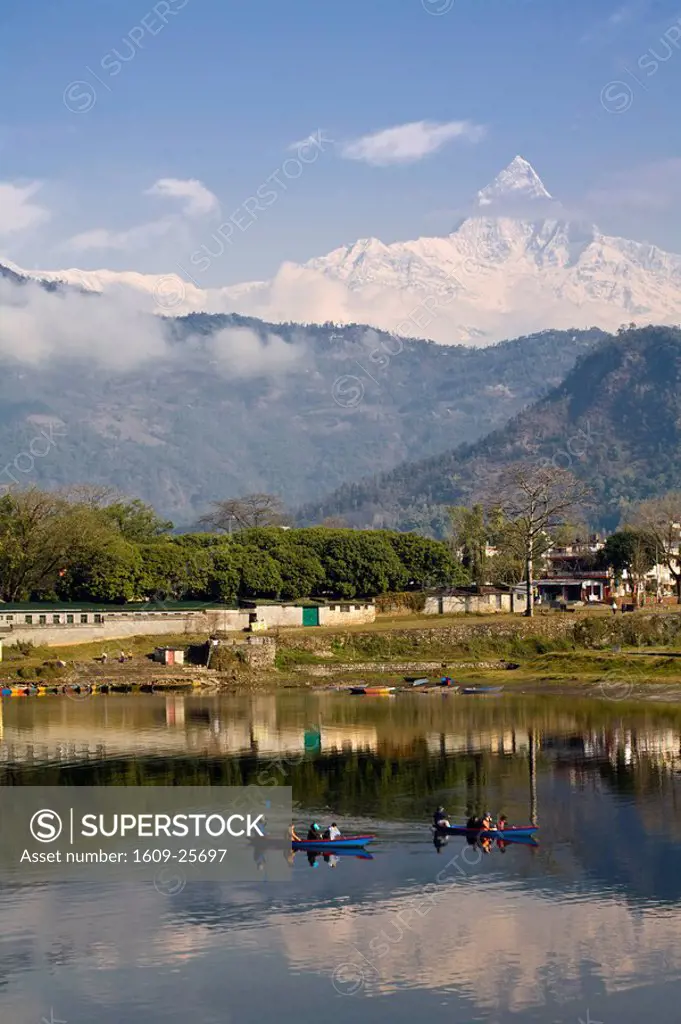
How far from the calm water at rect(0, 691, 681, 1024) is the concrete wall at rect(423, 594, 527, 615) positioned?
64.9 m

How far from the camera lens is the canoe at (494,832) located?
53.7 metres

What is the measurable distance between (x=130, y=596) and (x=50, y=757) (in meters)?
59.1

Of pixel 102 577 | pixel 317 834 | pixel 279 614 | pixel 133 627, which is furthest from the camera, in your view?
pixel 102 577

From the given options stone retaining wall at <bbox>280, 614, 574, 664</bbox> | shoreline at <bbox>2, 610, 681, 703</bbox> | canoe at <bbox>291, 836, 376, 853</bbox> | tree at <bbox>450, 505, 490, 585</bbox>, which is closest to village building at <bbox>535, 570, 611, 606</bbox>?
tree at <bbox>450, 505, 490, 585</bbox>

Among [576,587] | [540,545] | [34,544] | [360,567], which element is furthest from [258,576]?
[576,587]

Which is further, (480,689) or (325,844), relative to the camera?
(480,689)

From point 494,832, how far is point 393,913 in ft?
34.3

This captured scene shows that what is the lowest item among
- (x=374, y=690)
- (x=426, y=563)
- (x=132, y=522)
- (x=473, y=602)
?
(x=374, y=690)

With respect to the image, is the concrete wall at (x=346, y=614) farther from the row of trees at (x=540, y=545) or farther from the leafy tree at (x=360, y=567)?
the row of trees at (x=540, y=545)

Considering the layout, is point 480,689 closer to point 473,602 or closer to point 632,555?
point 473,602

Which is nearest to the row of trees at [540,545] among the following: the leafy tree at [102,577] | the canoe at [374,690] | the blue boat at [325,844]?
the leafy tree at [102,577]

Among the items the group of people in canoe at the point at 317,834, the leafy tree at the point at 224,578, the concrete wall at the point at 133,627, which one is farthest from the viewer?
the leafy tree at the point at 224,578

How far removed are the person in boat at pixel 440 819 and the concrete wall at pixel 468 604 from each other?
83133 mm

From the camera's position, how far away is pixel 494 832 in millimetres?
53781
